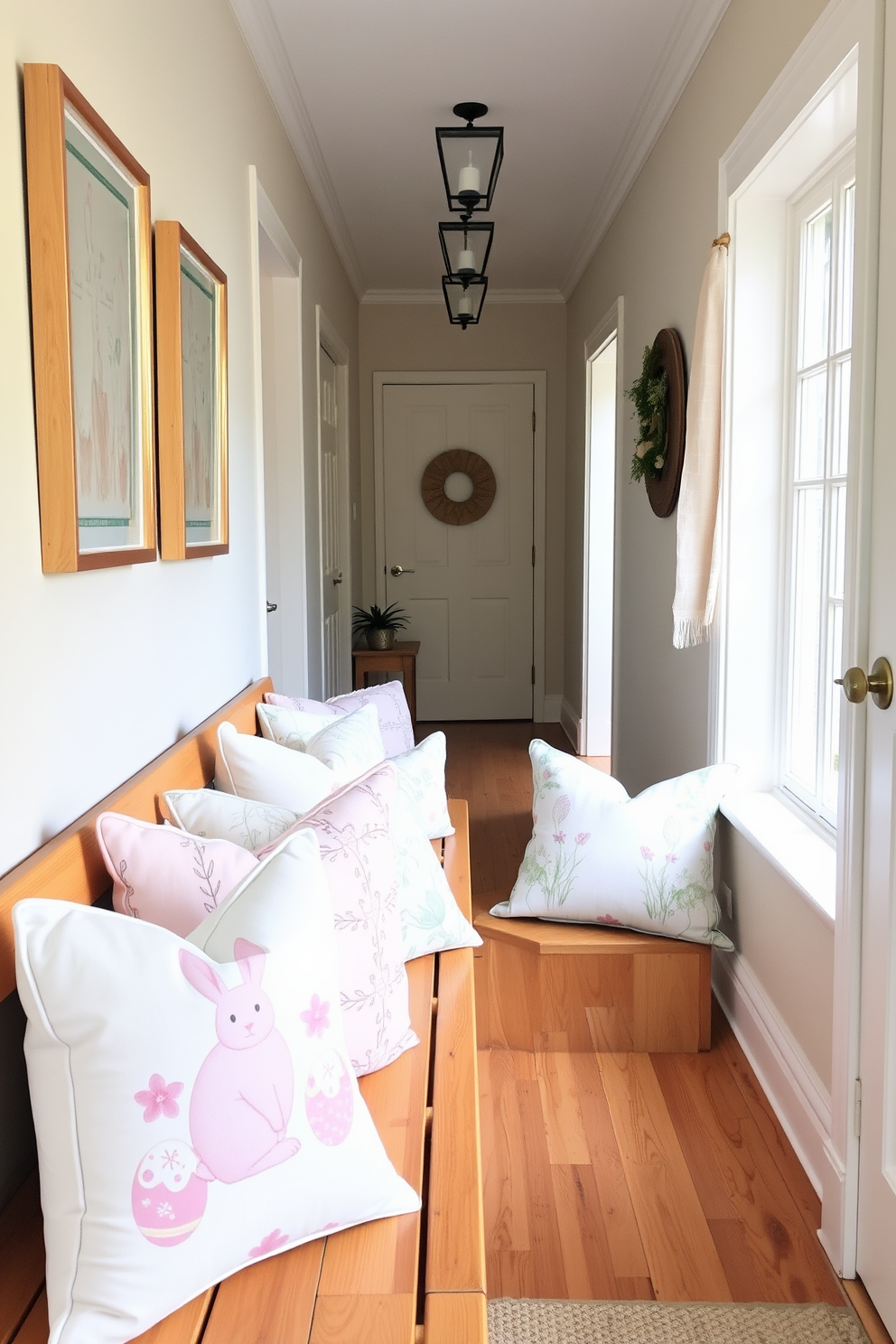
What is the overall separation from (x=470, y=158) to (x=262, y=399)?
890 mm

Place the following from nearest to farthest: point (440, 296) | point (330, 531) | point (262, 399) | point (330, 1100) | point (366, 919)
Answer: point (330, 1100), point (366, 919), point (262, 399), point (330, 531), point (440, 296)

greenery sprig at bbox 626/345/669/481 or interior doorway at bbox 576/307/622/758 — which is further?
interior doorway at bbox 576/307/622/758

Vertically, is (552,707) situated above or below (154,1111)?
below

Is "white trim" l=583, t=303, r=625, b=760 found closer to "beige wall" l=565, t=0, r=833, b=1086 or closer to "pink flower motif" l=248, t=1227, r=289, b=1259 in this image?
"beige wall" l=565, t=0, r=833, b=1086

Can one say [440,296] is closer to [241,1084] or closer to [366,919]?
[366,919]

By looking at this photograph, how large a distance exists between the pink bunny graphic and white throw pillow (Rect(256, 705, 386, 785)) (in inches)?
38.3

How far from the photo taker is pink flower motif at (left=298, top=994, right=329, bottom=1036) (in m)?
1.09

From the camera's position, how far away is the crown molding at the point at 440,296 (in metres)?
6.11

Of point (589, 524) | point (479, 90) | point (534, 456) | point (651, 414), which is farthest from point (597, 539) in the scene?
point (479, 90)

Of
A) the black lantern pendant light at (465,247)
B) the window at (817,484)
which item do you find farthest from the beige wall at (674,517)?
the black lantern pendant light at (465,247)

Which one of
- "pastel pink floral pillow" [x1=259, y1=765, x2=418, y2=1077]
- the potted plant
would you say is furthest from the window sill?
the potted plant

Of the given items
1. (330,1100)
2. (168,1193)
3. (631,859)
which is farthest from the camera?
(631,859)

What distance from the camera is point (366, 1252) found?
1.11m

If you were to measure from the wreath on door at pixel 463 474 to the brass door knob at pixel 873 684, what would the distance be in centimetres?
484
